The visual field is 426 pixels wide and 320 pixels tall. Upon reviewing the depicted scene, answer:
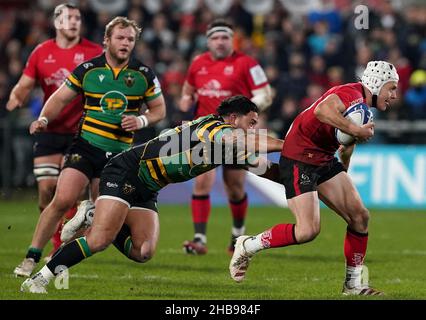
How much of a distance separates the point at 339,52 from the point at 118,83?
1072 cm

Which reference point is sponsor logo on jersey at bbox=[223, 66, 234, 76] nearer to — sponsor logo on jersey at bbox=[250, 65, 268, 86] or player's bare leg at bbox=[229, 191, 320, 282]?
sponsor logo on jersey at bbox=[250, 65, 268, 86]

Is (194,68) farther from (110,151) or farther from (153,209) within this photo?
(153,209)

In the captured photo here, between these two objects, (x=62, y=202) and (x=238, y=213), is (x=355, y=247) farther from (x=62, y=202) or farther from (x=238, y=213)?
(x=238, y=213)

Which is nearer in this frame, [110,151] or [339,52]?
[110,151]

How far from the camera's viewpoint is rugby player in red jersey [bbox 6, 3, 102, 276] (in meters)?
12.0

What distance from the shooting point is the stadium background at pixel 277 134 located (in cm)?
1067

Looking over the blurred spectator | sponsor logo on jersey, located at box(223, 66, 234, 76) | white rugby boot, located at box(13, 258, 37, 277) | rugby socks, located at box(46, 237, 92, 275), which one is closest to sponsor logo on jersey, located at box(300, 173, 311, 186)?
rugby socks, located at box(46, 237, 92, 275)

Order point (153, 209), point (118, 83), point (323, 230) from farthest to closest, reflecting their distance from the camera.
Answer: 1. point (323, 230)
2. point (118, 83)
3. point (153, 209)

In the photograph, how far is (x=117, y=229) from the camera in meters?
9.23

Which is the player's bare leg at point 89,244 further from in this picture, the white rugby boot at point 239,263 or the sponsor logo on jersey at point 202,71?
the sponsor logo on jersey at point 202,71

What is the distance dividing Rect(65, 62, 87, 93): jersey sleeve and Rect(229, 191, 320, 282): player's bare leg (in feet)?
8.01

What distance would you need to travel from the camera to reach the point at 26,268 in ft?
34.3
